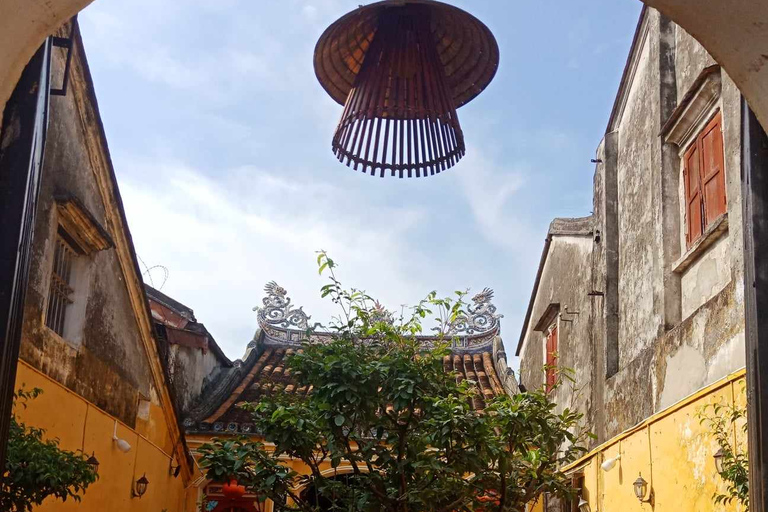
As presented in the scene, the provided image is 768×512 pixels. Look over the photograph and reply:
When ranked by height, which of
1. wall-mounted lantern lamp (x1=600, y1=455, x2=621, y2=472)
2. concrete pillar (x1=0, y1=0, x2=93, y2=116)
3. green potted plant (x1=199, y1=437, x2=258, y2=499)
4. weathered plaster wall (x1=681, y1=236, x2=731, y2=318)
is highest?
weathered plaster wall (x1=681, y1=236, x2=731, y2=318)

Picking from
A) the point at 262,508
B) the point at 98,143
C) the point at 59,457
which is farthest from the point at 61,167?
the point at 262,508

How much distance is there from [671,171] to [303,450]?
13.9ft

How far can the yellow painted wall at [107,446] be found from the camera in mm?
8352

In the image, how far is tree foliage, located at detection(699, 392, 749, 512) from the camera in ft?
18.7

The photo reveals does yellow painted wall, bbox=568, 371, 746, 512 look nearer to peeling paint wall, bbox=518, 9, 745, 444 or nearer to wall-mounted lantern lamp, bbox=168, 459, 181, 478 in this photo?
peeling paint wall, bbox=518, 9, 745, 444

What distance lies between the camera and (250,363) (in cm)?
1778

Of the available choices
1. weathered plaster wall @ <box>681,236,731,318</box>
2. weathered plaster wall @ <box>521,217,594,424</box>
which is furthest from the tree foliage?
weathered plaster wall @ <box>521,217,594,424</box>

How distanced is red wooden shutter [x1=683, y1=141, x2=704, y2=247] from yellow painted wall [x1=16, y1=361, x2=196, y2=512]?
5646mm

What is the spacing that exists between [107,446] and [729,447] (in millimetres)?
6636

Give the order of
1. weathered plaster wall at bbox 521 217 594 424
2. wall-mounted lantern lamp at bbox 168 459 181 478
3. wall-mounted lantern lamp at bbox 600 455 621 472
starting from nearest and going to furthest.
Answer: wall-mounted lantern lamp at bbox 600 455 621 472
weathered plaster wall at bbox 521 217 594 424
wall-mounted lantern lamp at bbox 168 459 181 478

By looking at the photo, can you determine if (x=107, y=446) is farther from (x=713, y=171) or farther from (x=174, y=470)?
(x=713, y=171)

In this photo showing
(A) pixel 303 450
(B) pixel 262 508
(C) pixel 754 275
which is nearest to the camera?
(C) pixel 754 275

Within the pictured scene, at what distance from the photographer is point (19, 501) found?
19.6 feet

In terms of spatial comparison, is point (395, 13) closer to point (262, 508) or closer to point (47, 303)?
point (47, 303)
